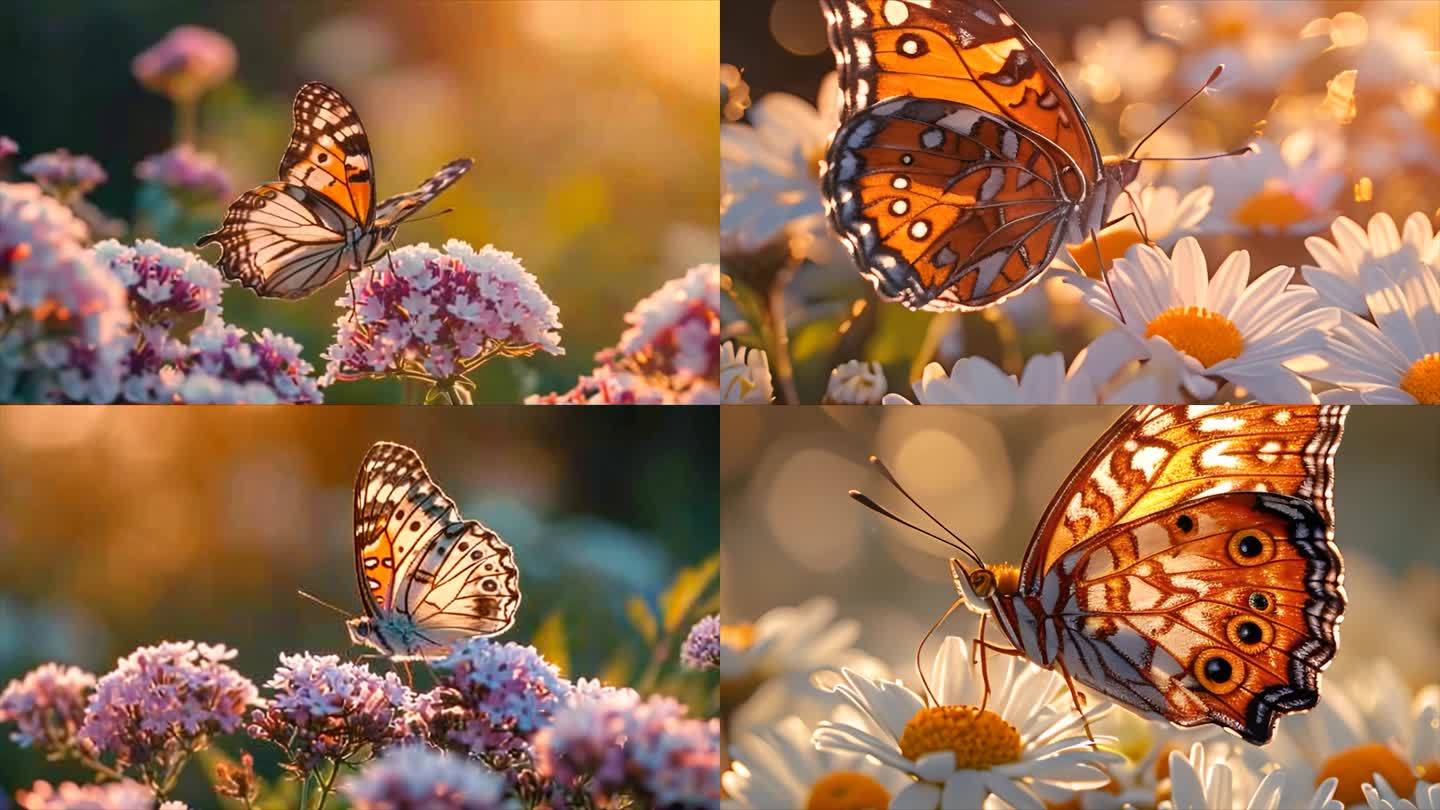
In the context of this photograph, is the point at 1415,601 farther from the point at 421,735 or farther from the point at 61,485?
the point at 61,485

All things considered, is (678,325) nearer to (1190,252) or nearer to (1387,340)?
(1190,252)

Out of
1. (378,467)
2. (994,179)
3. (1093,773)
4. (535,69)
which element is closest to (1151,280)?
(994,179)

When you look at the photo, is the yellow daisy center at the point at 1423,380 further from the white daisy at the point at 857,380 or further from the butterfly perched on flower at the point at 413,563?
the butterfly perched on flower at the point at 413,563

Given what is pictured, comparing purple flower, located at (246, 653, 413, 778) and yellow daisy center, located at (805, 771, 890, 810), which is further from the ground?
purple flower, located at (246, 653, 413, 778)

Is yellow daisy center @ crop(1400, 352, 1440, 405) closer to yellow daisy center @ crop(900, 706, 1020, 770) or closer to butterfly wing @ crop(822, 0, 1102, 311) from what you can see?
butterfly wing @ crop(822, 0, 1102, 311)

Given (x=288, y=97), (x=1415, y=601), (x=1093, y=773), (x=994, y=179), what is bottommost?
(x=1093, y=773)

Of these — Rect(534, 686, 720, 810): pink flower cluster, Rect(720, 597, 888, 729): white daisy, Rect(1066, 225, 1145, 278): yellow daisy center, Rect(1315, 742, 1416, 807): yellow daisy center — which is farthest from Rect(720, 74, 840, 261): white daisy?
Rect(1315, 742, 1416, 807): yellow daisy center

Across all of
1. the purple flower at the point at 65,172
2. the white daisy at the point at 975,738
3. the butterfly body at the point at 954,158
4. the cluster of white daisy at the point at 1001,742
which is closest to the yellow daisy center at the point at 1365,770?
the cluster of white daisy at the point at 1001,742
